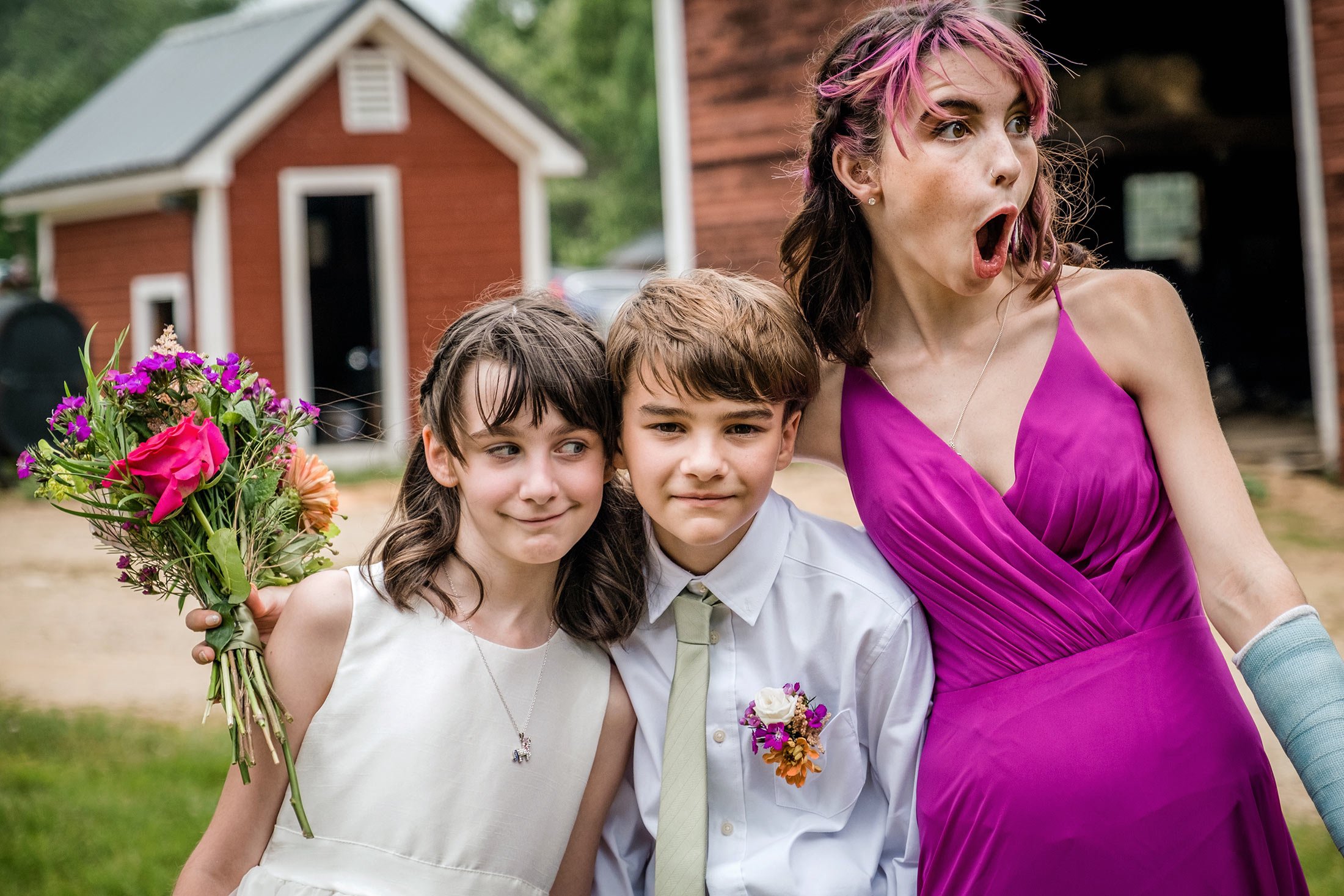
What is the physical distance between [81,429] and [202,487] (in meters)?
0.24

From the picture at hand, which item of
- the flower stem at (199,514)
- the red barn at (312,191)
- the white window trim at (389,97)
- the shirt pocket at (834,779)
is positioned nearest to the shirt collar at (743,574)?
the shirt pocket at (834,779)

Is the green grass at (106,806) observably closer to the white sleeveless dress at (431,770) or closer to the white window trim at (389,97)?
the white sleeveless dress at (431,770)

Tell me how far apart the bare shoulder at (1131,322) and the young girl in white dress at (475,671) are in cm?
84

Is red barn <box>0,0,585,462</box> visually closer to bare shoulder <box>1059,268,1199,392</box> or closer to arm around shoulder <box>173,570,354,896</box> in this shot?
arm around shoulder <box>173,570,354,896</box>

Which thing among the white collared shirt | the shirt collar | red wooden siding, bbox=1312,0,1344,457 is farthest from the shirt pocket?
red wooden siding, bbox=1312,0,1344,457

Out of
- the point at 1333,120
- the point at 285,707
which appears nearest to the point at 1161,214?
the point at 1333,120

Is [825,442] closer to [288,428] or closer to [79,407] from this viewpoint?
[288,428]

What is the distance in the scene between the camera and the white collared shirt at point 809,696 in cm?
217

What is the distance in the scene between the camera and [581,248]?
154ft

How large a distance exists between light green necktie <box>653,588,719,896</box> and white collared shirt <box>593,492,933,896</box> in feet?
0.10

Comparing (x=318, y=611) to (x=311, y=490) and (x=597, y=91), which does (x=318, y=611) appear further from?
(x=597, y=91)

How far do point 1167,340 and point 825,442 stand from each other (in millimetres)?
642

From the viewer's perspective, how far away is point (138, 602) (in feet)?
28.1

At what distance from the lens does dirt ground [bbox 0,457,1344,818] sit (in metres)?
6.32
